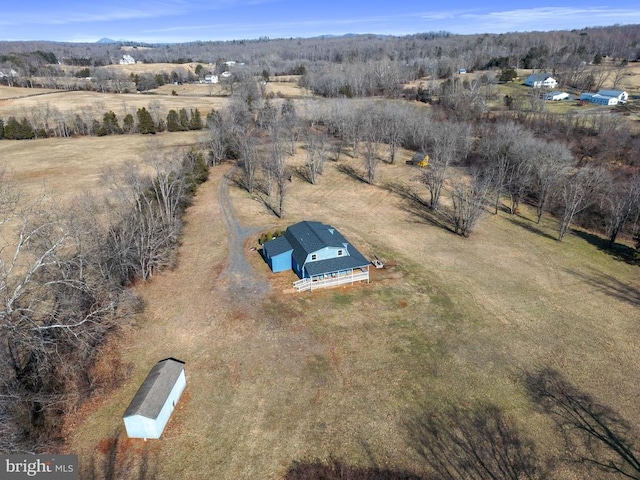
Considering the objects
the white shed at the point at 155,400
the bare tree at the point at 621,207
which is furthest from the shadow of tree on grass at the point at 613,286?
the white shed at the point at 155,400

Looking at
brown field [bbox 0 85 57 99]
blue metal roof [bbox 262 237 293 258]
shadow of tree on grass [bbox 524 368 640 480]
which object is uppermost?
brown field [bbox 0 85 57 99]

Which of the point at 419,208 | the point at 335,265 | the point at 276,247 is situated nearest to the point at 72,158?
the point at 276,247

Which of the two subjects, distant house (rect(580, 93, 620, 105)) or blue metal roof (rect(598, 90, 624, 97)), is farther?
blue metal roof (rect(598, 90, 624, 97))

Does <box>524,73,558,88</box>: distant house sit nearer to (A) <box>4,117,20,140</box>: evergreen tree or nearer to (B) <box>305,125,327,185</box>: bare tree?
(B) <box>305,125,327,185</box>: bare tree

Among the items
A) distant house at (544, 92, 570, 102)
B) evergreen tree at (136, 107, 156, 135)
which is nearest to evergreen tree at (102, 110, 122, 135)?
evergreen tree at (136, 107, 156, 135)

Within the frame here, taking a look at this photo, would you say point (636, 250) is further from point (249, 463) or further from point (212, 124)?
point (212, 124)

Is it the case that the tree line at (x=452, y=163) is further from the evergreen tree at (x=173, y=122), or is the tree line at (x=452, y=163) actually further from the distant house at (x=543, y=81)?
the distant house at (x=543, y=81)

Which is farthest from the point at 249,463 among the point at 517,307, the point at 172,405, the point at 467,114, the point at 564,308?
the point at 467,114
